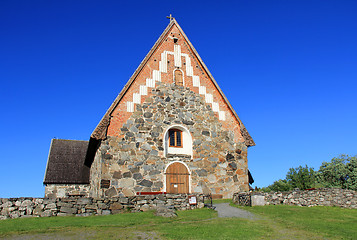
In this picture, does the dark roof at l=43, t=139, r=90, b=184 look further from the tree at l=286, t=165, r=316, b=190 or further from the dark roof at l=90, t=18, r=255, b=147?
the tree at l=286, t=165, r=316, b=190

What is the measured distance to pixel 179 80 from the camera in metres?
21.4

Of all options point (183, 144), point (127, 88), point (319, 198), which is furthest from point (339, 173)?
point (127, 88)

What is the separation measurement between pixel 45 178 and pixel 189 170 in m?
13.3

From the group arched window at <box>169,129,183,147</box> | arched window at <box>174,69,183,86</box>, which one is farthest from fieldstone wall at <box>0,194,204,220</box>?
arched window at <box>174,69,183,86</box>

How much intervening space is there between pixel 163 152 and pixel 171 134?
5.01ft

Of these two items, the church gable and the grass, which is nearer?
the grass

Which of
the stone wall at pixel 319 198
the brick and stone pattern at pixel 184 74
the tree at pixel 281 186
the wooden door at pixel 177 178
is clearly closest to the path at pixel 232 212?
the stone wall at pixel 319 198

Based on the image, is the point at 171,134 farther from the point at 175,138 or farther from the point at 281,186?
the point at 281,186

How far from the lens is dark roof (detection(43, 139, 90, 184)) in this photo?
26.4m

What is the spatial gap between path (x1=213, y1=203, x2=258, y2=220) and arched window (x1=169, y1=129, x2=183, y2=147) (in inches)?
202

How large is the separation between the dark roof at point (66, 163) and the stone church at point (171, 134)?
520 cm

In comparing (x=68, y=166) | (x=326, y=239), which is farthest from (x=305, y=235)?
(x=68, y=166)

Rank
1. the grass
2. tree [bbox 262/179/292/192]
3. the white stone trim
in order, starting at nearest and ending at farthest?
1. the grass
2. the white stone trim
3. tree [bbox 262/179/292/192]

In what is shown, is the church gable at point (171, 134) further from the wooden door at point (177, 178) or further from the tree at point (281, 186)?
the tree at point (281, 186)
